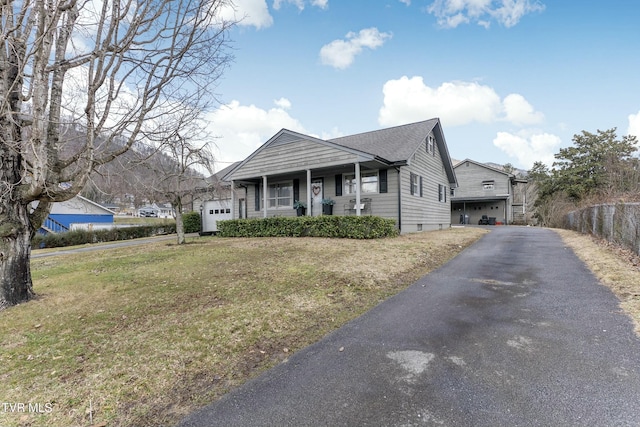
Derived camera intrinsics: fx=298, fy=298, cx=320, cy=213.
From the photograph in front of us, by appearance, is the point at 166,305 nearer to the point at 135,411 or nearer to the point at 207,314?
the point at 207,314

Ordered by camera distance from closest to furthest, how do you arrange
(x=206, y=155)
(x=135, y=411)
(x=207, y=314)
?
(x=135, y=411) → (x=207, y=314) → (x=206, y=155)

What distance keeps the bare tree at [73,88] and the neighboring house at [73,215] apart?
24.3m

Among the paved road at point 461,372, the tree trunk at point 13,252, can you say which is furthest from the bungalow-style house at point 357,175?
the tree trunk at point 13,252

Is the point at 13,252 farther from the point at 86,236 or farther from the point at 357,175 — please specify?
the point at 86,236

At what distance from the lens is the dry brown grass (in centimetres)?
425

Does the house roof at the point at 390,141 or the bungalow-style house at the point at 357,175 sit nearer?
the house roof at the point at 390,141

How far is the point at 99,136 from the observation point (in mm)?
4734

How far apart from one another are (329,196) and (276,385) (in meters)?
13.2

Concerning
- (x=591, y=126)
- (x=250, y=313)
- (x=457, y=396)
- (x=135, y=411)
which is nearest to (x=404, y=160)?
(x=250, y=313)

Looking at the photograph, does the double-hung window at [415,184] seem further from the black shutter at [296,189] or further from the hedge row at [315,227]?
the black shutter at [296,189]

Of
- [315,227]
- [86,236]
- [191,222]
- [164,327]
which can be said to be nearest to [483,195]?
[315,227]

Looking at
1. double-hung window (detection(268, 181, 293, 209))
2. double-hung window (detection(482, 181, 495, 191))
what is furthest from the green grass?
double-hung window (detection(482, 181, 495, 191))

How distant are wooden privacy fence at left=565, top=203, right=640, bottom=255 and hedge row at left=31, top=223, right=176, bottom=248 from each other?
24.4 meters

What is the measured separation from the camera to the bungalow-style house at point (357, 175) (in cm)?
1355
